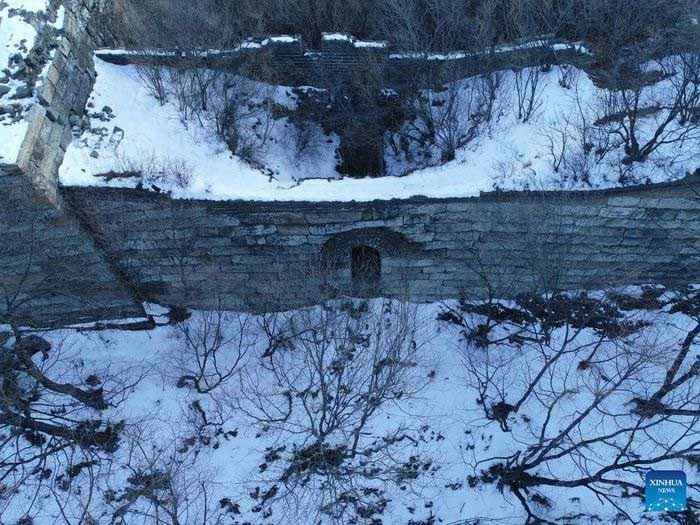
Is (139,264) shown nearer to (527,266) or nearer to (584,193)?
(527,266)

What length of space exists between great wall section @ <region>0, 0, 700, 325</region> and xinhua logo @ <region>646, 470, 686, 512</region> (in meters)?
3.48

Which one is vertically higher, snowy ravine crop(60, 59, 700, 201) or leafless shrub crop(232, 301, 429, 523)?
snowy ravine crop(60, 59, 700, 201)

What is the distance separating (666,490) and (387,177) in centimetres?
697

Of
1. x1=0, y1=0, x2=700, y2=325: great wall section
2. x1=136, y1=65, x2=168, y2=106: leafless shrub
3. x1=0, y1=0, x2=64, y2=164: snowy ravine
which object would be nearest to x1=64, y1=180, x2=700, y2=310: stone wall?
x1=0, y1=0, x2=700, y2=325: great wall section

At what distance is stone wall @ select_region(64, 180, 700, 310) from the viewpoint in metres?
9.13

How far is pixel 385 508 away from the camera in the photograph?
935cm

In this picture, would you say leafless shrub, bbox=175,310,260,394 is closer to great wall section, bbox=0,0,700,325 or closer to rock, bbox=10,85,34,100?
great wall section, bbox=0,0,700,325

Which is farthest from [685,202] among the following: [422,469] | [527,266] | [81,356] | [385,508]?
[81,356]

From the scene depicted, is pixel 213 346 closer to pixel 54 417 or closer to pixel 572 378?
pixel 54 417

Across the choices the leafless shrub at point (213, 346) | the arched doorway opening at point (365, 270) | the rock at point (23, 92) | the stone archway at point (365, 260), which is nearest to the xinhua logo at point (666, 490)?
the stone archway at point (365, 260)

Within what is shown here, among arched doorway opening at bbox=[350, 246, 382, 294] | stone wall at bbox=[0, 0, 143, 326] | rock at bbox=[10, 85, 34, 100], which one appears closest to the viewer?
stone wall at bbox=[0, 0, 143, 326]

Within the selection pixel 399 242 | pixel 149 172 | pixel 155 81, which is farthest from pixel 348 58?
pixel 149 172

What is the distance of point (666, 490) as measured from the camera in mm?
9039

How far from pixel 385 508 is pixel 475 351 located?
3.32m
